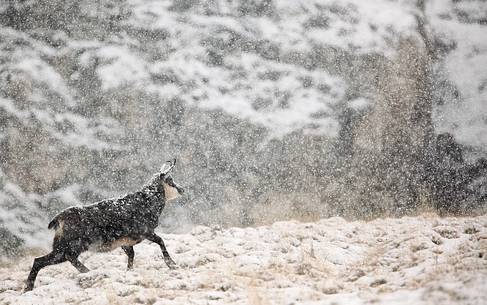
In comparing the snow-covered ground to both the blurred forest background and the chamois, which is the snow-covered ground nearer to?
the chamois

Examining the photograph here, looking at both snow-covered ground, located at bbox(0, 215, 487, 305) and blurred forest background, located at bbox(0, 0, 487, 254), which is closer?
snow-covered ground, located at bbox(0, 215, 487, 305)

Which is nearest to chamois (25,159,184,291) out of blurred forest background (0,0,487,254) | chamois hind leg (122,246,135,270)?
chamois hind leg (122,246,135,270)

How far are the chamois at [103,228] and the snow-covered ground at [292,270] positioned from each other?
1.30 feet

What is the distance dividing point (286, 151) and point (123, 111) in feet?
15.0

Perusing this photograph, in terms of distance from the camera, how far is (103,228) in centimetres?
759

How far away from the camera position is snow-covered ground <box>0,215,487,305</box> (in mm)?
5430

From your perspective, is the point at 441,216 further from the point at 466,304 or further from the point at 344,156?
the point at 466,304

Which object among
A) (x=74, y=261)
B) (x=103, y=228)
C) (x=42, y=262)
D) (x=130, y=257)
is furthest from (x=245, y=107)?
(x=42, y=262)

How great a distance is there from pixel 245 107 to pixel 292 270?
242 inches

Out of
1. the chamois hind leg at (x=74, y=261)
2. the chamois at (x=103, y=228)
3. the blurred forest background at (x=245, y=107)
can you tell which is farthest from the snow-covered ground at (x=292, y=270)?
the blurred forest background at (x=245, y=107)

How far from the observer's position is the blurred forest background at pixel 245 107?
11.4 m

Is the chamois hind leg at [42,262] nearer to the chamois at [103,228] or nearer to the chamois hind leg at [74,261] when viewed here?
the chamois at [103,228]

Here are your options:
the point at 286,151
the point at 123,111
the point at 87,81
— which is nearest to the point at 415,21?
the point at 286,151

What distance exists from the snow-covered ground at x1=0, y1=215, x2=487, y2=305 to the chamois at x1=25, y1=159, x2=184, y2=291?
1.30 ft
